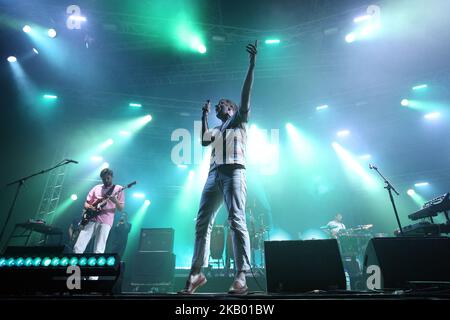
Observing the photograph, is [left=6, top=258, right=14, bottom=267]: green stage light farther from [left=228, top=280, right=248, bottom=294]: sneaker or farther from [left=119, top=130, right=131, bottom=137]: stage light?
[left=119, top=130, right=131, bottom=137]: stage light

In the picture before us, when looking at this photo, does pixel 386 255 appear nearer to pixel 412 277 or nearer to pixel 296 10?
pixel 412 277

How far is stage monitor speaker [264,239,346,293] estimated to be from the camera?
2.78 m

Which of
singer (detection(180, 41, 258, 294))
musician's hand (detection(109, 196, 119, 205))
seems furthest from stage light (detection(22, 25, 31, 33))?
singer (detection(180, 41, 258, 294))

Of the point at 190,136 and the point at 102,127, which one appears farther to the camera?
the point at 190,136

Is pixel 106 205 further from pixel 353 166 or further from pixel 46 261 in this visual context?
pixel 353 166

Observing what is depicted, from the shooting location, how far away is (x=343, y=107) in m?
10.6

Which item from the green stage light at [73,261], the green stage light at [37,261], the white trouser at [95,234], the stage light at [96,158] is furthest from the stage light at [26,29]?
the green stage light at [73,261]

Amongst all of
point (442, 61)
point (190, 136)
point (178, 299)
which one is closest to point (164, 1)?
point (190, 136)

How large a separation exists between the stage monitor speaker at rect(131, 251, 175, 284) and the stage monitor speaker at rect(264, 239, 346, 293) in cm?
571

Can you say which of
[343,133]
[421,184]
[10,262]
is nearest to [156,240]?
[10,262]

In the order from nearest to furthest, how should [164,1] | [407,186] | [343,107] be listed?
[164,1] < [343,107] < [407,186]

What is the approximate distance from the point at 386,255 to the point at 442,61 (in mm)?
9025

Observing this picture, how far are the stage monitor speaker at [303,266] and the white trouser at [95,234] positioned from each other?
10.2ft

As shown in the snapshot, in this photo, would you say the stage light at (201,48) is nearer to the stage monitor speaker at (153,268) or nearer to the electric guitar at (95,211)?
the electric guitar at (95,211)
